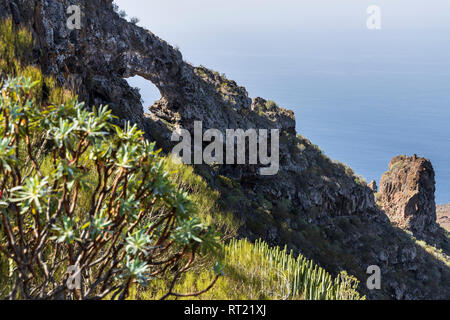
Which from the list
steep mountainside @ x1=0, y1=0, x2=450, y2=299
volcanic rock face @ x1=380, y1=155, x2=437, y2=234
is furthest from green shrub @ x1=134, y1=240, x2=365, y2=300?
volcanic rock face @ x1=380, y1=155, x2=437, y2=234

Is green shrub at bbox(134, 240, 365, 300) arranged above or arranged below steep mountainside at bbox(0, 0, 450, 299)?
below

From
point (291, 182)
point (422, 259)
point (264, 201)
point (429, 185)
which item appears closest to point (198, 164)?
point (264, 201)

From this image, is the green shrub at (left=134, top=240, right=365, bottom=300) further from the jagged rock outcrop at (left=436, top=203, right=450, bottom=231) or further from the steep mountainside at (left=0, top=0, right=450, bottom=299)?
the jagged rock outcrop at (left=436, top=203, right=450, bottom=231)

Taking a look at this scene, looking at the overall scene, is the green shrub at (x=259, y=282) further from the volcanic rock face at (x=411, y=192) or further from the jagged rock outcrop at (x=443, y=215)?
the jagged rock outcrop at (x=443, y=215)

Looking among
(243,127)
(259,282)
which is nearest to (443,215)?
(243,127)

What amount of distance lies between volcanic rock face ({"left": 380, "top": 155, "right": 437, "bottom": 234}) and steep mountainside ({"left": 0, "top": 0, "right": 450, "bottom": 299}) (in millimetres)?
8141

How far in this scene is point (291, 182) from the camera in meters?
23.6

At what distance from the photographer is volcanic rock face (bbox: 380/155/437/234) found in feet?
128

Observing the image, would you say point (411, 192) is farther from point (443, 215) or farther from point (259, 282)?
point (443, 215)

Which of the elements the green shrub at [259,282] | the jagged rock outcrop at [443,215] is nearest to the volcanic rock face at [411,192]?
the green shrub at [259,282]

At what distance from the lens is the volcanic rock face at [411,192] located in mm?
39094
